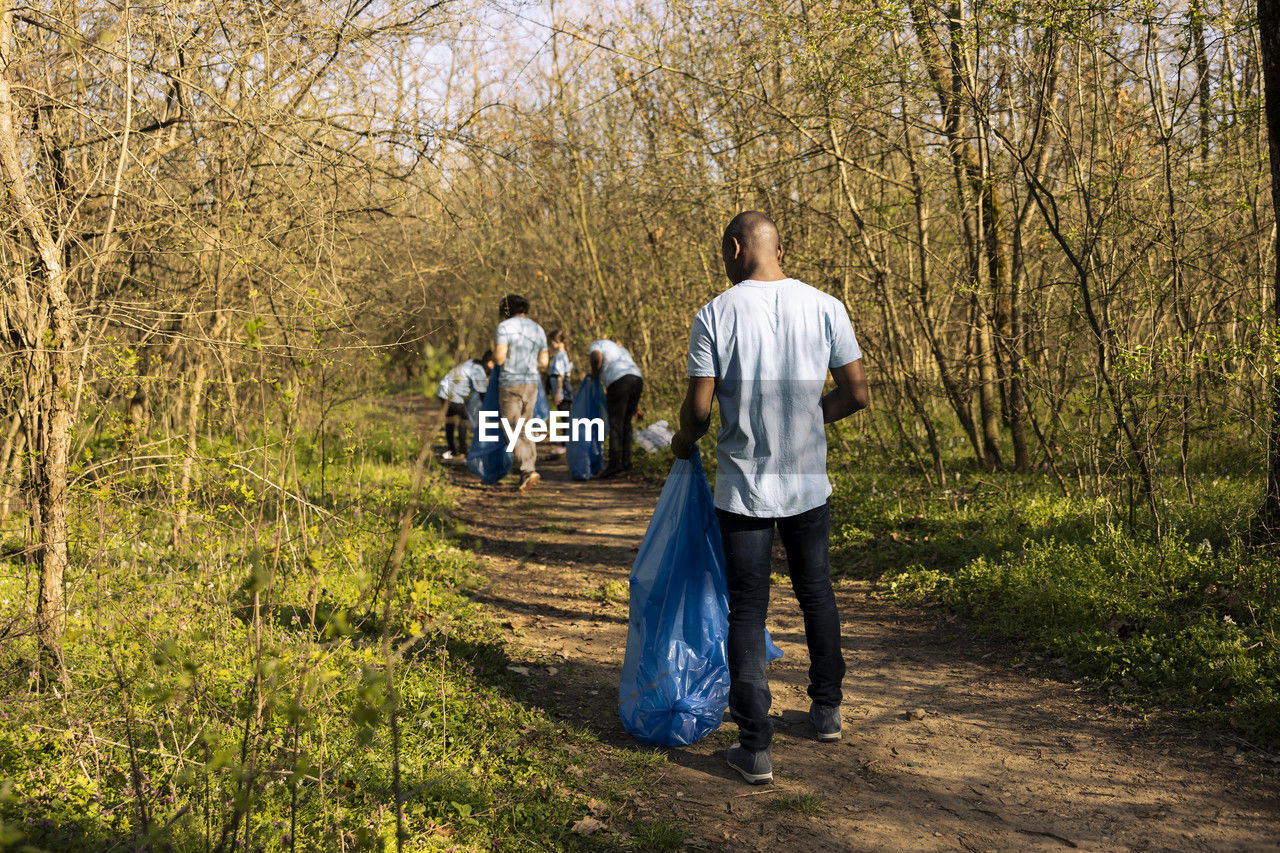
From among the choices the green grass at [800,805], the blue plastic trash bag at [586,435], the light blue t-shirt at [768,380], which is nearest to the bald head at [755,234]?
the light blue t-shirt at [768,380]

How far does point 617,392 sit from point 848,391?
7.01 m

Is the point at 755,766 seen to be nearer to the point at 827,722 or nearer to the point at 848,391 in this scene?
the point at 827,722

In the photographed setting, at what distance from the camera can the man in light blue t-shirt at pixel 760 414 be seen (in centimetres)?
305

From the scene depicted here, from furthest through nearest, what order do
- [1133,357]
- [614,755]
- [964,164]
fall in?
1. [964,164]
2. [1133,357]
3. [614,755]

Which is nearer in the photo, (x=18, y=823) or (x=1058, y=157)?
(x=18, y=823)

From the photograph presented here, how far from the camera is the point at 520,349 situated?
9.16m

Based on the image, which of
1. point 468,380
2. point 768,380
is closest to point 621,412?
point 468,380

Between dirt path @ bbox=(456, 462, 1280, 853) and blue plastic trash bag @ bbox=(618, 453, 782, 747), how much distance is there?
13cm

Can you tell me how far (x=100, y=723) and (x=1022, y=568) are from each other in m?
4.37

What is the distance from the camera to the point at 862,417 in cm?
965

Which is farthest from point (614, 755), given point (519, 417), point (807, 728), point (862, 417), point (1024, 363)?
point (862, 417)

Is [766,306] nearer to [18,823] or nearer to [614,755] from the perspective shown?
[614,755]

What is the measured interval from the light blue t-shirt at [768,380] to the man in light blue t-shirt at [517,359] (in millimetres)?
6084

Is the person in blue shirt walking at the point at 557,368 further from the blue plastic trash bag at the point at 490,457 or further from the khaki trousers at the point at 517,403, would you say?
the khaki trousers at the point at 517,403
